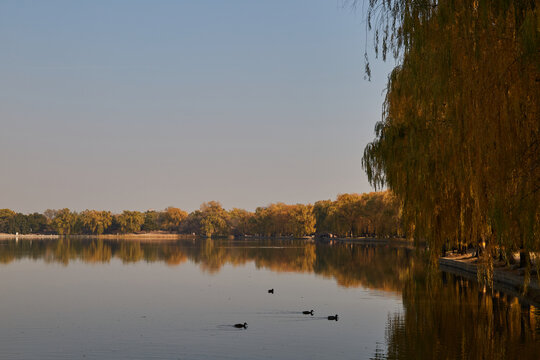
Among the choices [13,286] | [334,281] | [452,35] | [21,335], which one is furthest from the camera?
[334,281]

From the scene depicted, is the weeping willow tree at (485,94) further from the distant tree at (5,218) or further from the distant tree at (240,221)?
the distant tree at (5,218)

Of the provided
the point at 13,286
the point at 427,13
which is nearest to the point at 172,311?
the point at 13,286

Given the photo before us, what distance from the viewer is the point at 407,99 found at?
1428cm

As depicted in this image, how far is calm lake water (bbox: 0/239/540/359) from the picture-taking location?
1636 centimetres

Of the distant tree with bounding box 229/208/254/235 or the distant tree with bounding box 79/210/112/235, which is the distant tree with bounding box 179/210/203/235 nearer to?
the distant tree with bounding box 229/208/254/235

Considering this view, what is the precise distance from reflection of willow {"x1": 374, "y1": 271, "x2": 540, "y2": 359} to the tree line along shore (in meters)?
49.2

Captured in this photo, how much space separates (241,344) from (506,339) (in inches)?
298

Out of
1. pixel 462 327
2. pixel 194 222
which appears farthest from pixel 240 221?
pixel 462 327

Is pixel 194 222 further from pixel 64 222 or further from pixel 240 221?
pixel 64 222

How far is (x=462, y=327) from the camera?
18609mm

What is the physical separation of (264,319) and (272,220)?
13452 centimetres

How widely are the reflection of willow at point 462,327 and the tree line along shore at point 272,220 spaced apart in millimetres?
49170

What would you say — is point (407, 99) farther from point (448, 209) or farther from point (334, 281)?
point (334, 281)

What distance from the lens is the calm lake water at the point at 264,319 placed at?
1636 centimetres
